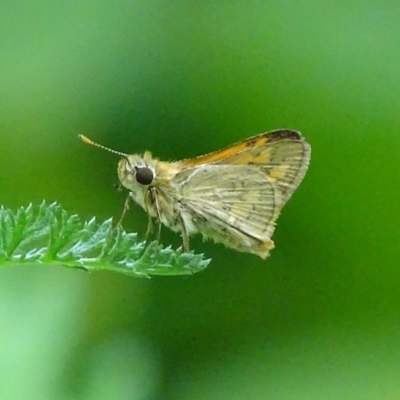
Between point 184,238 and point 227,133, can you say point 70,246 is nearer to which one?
point 184,238

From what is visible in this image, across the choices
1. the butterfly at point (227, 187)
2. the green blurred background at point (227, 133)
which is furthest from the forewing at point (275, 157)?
the green blurred background at point (227, 133)

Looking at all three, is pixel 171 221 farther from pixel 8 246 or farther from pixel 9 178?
pixel 9 178

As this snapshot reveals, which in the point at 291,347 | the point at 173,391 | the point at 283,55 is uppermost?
the point at 283,55

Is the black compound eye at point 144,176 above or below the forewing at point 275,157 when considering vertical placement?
below

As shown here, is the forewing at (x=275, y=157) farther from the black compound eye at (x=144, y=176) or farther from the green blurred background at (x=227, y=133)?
the green blurred background at (x=227, y=133)

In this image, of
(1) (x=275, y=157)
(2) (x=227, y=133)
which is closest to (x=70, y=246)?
(1) (x=275, y=157)

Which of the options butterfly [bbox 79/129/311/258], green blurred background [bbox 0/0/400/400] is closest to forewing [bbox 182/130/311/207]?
butterfly [bbox 79/129/311/258]

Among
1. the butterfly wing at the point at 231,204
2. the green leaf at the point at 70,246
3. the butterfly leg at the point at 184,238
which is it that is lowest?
the butterfly leg at the point at 184,238

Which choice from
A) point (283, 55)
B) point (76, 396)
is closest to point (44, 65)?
point (283, 55)
